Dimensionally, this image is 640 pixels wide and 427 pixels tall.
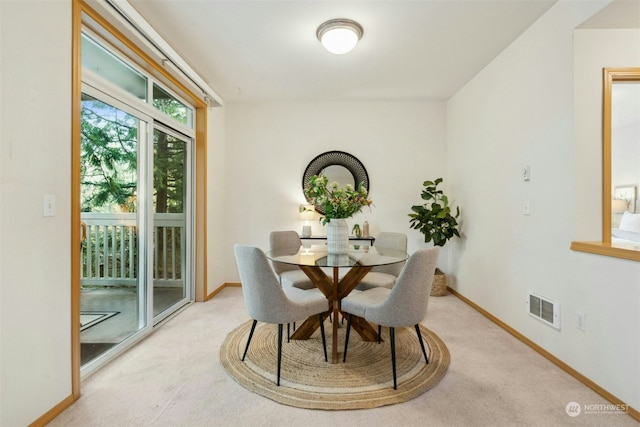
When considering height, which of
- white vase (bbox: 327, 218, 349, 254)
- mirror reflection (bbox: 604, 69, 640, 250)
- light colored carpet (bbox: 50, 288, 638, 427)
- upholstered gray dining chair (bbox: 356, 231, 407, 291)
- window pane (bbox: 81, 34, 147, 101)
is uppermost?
window pane (bbox: 81, 34, 147, 101)

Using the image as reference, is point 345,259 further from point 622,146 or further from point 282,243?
point 622,146

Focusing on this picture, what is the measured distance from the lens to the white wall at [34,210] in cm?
135


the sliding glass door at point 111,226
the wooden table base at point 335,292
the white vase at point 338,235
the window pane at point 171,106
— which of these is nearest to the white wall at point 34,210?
the sliding glass door at point 111,226

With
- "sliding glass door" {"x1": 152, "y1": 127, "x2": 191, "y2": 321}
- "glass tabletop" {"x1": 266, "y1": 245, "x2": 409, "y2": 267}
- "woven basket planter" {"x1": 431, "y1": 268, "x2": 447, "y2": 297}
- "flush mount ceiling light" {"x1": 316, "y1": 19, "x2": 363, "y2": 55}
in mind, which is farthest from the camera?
"woven basket planter" {"x1": 431, "y1": 268, "x2": 447, "y2": 297}

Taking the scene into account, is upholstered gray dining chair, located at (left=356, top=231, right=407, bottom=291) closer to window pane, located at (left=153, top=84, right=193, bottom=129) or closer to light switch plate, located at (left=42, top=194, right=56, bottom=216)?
light switch plate, located at (left=42, top=194, right=56, bottom=216)

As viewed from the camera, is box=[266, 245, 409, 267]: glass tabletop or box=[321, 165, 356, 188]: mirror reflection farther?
box=[321, 165, 356, 188]: mirror reflection

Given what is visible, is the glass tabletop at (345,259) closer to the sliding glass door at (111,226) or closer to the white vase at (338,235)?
the white vase at (338,235)

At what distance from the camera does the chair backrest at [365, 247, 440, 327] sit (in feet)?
5.88

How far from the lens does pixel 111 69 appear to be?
86.5 inches

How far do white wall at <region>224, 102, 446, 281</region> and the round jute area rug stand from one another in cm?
190

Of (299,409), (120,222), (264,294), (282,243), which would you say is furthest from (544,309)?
(120,222)

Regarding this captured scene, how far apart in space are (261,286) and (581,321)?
2133 mm

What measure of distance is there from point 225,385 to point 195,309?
1616 mm

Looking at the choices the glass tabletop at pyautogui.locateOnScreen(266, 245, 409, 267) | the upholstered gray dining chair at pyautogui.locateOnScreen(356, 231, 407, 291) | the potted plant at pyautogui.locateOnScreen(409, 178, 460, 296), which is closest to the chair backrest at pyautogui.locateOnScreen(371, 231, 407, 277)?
the upholstered gray dining chair at pyautogui.locateOnScreen(356, 231, 407, 291)
